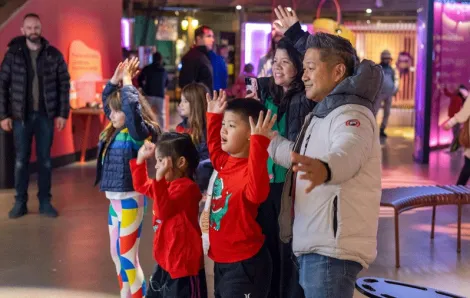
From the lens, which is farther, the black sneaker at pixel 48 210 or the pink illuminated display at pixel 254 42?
the pink illuminated display at pixel 254 42

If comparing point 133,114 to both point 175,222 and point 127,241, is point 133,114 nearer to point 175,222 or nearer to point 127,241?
point 127,241

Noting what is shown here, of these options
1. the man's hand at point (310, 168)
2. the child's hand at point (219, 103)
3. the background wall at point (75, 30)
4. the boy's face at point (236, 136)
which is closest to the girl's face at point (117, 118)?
the child's hand at point (219, 103)

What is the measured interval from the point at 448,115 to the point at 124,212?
364 inches

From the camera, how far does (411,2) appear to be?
18.9 m

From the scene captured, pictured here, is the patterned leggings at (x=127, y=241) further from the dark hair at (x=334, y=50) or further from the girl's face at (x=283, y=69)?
the dark hair at (x=334, y=50)

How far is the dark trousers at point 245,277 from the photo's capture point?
131 inches

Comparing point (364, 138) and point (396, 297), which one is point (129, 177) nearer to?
point (396, 297)

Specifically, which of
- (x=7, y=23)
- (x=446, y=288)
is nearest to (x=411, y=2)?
(x=7, y=23)

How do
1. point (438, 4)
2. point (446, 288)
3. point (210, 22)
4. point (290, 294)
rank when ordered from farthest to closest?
1. point (210, 22)
2. point (438, 4)
3. point (446, 288)
4. point (290, 294)

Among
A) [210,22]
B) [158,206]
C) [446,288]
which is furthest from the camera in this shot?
[210,22]

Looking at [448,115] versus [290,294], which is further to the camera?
[448,115]

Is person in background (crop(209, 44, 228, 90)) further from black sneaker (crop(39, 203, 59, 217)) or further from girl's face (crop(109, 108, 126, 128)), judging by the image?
girl's face (crop(109, 108, 126, 128))

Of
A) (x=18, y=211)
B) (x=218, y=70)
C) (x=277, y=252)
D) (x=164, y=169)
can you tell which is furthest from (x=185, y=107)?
(x=218, y=70)

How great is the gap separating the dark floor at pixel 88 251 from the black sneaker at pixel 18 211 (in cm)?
7
